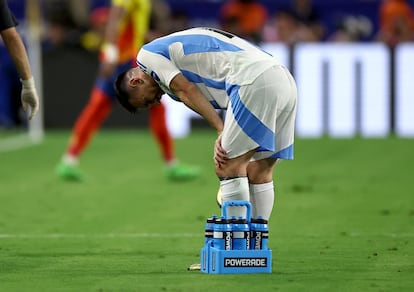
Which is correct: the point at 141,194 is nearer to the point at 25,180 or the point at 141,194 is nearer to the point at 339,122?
the point at 25,180

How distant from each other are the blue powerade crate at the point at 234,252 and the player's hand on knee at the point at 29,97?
6.77 feet

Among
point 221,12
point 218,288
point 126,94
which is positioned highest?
point 221,12

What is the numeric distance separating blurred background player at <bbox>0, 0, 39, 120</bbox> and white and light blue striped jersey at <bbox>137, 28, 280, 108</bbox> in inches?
44.5

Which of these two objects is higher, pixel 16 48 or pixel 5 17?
pixel 5 17

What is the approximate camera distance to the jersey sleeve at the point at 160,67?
7543 mm

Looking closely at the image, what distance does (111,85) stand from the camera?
14.1 meters

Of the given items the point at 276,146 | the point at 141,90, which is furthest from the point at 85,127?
the point at 276,146

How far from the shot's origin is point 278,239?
30.7ft

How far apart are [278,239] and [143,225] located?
58.6 inches

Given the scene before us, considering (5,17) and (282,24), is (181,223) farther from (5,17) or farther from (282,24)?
(282,24)

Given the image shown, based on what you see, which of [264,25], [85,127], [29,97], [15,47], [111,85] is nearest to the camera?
[15,47]

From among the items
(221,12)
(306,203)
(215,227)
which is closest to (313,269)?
(215,227)

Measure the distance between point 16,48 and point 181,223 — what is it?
2718 millimetres

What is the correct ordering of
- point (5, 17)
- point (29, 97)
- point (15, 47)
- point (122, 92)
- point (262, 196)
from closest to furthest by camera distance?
point (122, 92) → point (262, 196) → point (5, 17) → point (15, 47) → point (29, 97)
